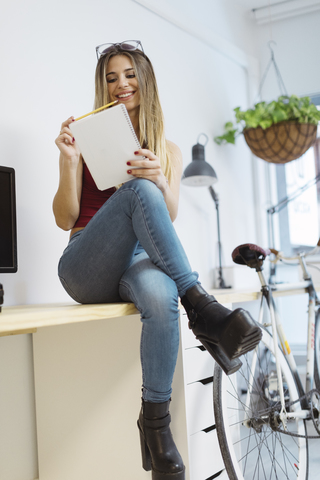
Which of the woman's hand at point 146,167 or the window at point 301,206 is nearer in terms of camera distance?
the woman's hand at point 146,167

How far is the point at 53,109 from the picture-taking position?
5.88 feet

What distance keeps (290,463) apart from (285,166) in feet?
6.46

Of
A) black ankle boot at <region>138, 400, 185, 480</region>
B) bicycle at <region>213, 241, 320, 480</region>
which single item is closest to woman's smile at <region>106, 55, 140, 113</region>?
bicycle at <region>213, 241, 320, 480</region>

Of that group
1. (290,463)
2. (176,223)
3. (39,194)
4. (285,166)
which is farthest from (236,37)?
(290,463)

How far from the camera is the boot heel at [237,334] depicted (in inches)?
37.7

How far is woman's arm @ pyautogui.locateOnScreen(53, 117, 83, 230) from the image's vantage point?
4.14ft

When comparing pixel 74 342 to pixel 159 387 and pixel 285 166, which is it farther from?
pixel 285 166

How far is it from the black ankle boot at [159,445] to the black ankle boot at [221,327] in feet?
0.56

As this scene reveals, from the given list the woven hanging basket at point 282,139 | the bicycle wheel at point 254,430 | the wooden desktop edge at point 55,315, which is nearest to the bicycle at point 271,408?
the bicycle wheel at point 254,430

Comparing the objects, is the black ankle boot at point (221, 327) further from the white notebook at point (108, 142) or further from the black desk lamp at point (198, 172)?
the black desk lamp at point (198, 172)

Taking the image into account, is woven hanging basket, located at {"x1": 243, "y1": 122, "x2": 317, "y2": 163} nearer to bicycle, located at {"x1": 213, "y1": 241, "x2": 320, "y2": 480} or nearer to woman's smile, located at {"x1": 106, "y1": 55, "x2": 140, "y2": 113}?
bicycle, located at {"x1": 213, "y1": 241, "x2": 320, "y2": 480}

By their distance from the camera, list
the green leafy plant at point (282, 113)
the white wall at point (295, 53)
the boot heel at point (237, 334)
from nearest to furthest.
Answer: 1. the boot heel at point (237, 334)
2. the green leafy plant at point (282, 113)
3. the white wall at point (295, 53)

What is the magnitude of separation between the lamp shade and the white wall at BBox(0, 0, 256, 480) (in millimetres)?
162

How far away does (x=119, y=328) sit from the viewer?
1362mm
